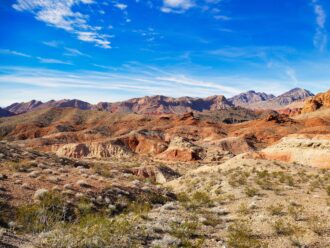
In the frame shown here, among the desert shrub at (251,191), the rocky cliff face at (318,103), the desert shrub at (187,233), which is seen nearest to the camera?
the desert shrub at (187,233)

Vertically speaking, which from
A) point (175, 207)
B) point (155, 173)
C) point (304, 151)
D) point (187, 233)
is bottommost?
point (155, 173)

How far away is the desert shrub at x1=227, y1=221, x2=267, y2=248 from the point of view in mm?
10680

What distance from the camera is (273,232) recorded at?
12047 mm

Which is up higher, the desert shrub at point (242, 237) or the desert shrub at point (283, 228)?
the desert shrub at point (283, 228)

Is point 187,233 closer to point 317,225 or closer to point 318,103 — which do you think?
point 317,225

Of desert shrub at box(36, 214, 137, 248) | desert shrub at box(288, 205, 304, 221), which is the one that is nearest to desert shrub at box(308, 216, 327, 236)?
desert shrub at box(288, 205, 304, 221)

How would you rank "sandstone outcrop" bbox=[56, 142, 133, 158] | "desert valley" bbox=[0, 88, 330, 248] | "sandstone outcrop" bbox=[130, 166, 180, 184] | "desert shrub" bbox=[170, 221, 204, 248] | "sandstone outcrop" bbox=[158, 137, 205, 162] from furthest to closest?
"sandstone outcrop" bbox=[56, 142, 133, 158] → "sandstone outcrop" bbox=[158, 137, 205, 162] → "sandstone outcrop" bbox=[130, 166, 180, 184] → "desert valley" bbox=[0, 88, 330, 248] → "desert shrub" bbox=[170, 221, 204, 248]

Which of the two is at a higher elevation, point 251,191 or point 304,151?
point 304,151

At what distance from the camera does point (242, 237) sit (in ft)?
36.9

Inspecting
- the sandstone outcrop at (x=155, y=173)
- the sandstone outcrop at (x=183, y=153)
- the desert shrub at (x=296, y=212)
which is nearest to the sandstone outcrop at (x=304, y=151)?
the sandstone outcrop at (x=155, y=173)

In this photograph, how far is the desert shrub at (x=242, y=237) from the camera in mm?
10680

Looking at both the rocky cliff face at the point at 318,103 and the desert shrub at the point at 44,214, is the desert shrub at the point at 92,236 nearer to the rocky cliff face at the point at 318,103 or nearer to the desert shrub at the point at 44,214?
the desert shrub at the point at 44,214

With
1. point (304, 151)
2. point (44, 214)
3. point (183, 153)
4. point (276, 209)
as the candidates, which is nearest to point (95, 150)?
point (183, 153)

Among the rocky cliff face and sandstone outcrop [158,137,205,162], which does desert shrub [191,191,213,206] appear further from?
the rocky cliff face
